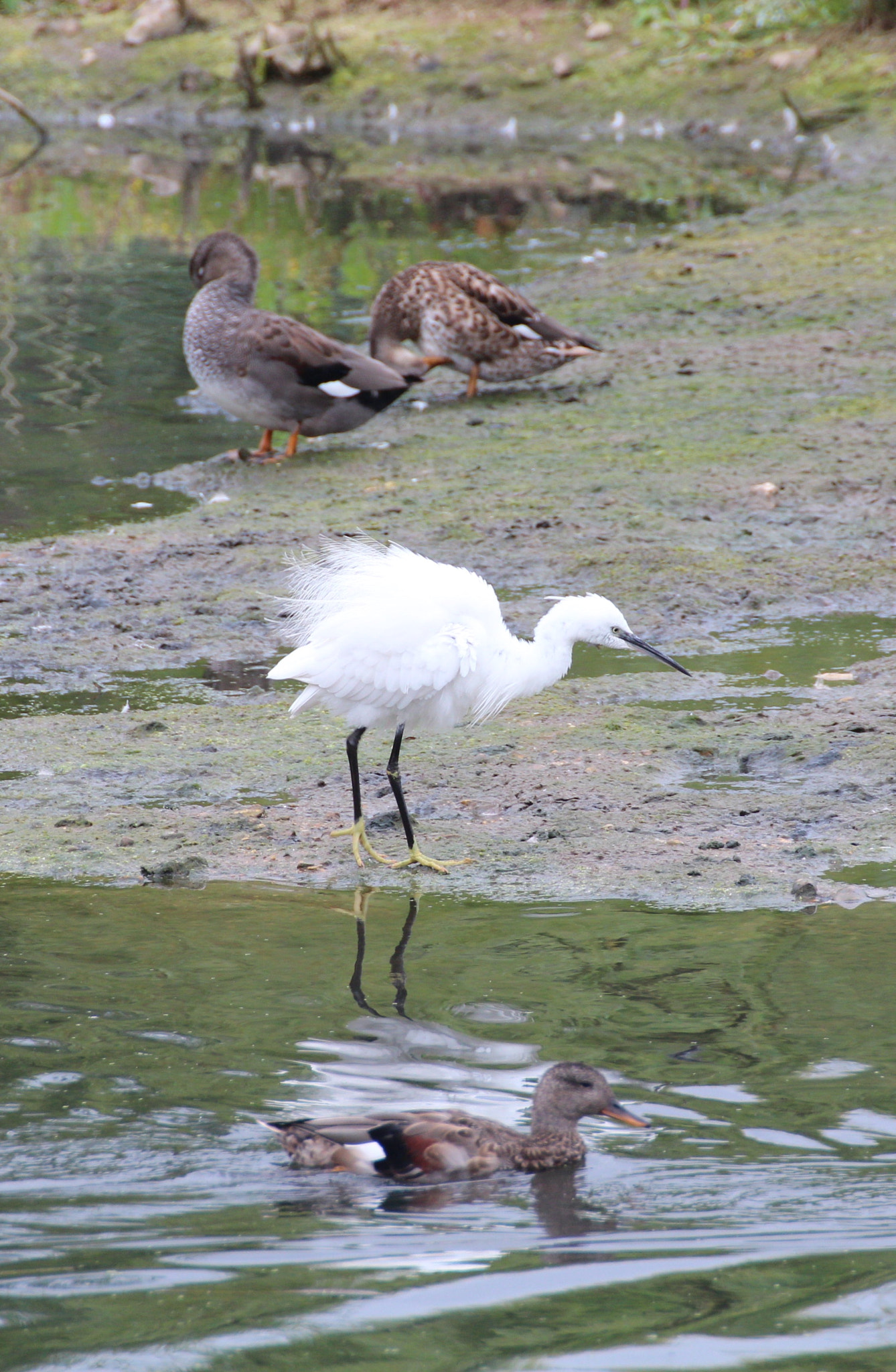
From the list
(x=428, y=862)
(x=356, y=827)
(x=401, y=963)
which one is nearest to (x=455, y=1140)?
(x=401, y=963)

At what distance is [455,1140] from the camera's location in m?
3.71

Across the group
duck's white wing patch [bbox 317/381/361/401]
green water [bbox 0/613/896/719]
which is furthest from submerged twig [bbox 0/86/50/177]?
green water [bbox 0/613/896/719]

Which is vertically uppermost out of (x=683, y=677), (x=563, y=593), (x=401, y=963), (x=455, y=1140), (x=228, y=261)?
(x=228, y=261)

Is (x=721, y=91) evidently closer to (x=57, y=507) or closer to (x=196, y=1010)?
(x=57, y=507)

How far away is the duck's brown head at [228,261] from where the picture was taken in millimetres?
10906

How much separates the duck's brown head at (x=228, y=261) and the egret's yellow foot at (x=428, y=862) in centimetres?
632

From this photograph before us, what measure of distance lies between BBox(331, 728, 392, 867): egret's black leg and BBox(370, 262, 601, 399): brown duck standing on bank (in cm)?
595

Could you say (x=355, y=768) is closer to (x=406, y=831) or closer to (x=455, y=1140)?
(x=406, y=831)

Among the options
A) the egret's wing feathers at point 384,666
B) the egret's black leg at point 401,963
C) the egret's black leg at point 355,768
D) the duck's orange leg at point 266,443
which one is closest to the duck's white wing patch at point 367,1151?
the egret's black leg at point 401,963

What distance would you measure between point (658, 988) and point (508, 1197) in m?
1.14

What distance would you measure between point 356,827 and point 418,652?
677mm

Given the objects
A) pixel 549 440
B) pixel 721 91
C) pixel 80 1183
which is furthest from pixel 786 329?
pixel 721 91

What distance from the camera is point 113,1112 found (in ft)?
13.1

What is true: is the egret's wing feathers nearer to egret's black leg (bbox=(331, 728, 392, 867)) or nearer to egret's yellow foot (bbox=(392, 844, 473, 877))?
egret's black leg (bbox=(331, 728, 392, 867))
